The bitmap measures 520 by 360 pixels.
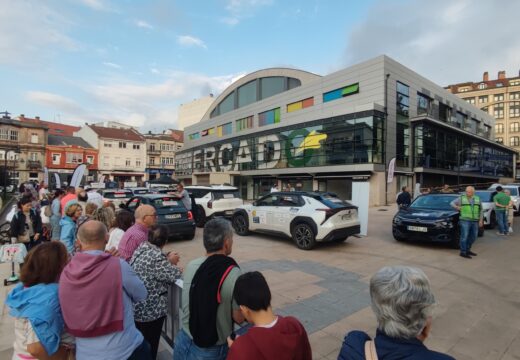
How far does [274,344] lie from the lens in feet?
4.42

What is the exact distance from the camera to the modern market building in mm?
23031

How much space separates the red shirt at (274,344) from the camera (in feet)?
4.39

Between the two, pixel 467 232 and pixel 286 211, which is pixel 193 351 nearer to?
pixel 286 211

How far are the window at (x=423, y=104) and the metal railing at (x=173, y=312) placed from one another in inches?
1169

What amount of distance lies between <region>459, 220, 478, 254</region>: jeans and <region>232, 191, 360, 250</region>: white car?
247cm

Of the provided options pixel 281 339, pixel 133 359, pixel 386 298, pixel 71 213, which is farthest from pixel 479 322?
pixel 71 213

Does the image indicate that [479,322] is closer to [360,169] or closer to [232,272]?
[232,272]

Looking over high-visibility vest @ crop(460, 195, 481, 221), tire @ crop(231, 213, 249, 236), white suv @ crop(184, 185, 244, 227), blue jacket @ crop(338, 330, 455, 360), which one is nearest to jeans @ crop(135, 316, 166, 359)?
blue jacket @ crop(338, 330, 455, 360)

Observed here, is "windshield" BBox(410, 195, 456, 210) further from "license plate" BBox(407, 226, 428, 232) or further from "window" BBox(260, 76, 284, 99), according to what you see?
"window" BBox(260, 76, 284, 99)

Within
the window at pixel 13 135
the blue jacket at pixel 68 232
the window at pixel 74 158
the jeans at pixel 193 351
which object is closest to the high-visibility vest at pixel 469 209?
the jeans at pixel 193 351

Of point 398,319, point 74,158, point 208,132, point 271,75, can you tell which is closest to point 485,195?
point 398,319

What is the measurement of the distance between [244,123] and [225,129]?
4484mm

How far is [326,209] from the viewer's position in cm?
771

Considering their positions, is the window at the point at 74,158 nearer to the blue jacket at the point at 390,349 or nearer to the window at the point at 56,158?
the window at the point at 56,158
